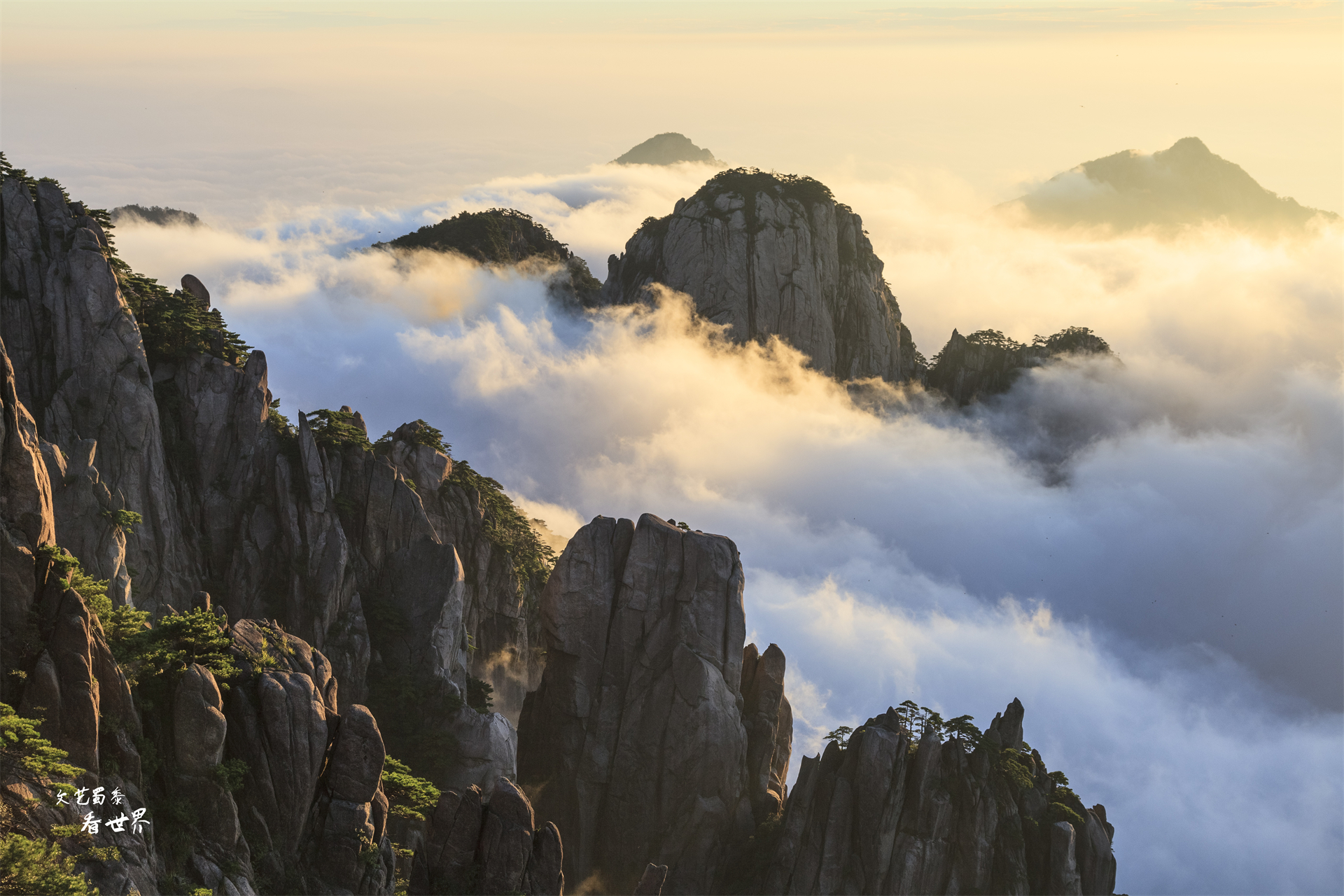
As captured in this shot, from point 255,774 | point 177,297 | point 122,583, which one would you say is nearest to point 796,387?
point 177,297

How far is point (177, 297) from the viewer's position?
6525cm

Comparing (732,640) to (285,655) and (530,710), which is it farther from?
(285,655)

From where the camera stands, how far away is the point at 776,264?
566ft

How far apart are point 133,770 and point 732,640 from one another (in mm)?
42375

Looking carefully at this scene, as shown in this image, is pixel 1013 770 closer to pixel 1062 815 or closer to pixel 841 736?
pixel 1062 815

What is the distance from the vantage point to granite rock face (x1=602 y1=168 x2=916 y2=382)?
562 feet

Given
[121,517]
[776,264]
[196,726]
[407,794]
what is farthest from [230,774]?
[776,264]

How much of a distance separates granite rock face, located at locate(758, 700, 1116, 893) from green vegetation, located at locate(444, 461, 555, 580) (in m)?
27.3

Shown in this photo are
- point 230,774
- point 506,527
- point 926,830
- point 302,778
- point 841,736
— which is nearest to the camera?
point 230,774

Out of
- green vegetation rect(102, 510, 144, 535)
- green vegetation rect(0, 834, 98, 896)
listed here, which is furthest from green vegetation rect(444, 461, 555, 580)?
green vegetation rect(0, 834, 98, 896)

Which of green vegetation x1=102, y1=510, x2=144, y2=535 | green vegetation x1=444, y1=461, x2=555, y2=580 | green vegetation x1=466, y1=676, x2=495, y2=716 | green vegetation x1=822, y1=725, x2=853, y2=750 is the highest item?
green vegetation x1=444, y1=461, x2=555, y2=580

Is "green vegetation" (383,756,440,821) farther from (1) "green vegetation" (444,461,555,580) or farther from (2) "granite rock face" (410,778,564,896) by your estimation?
(1) "green vegetation" (444,461,555,580)

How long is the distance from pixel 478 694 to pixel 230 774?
33.5 meters

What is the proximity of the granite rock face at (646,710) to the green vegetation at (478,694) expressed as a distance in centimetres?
444
